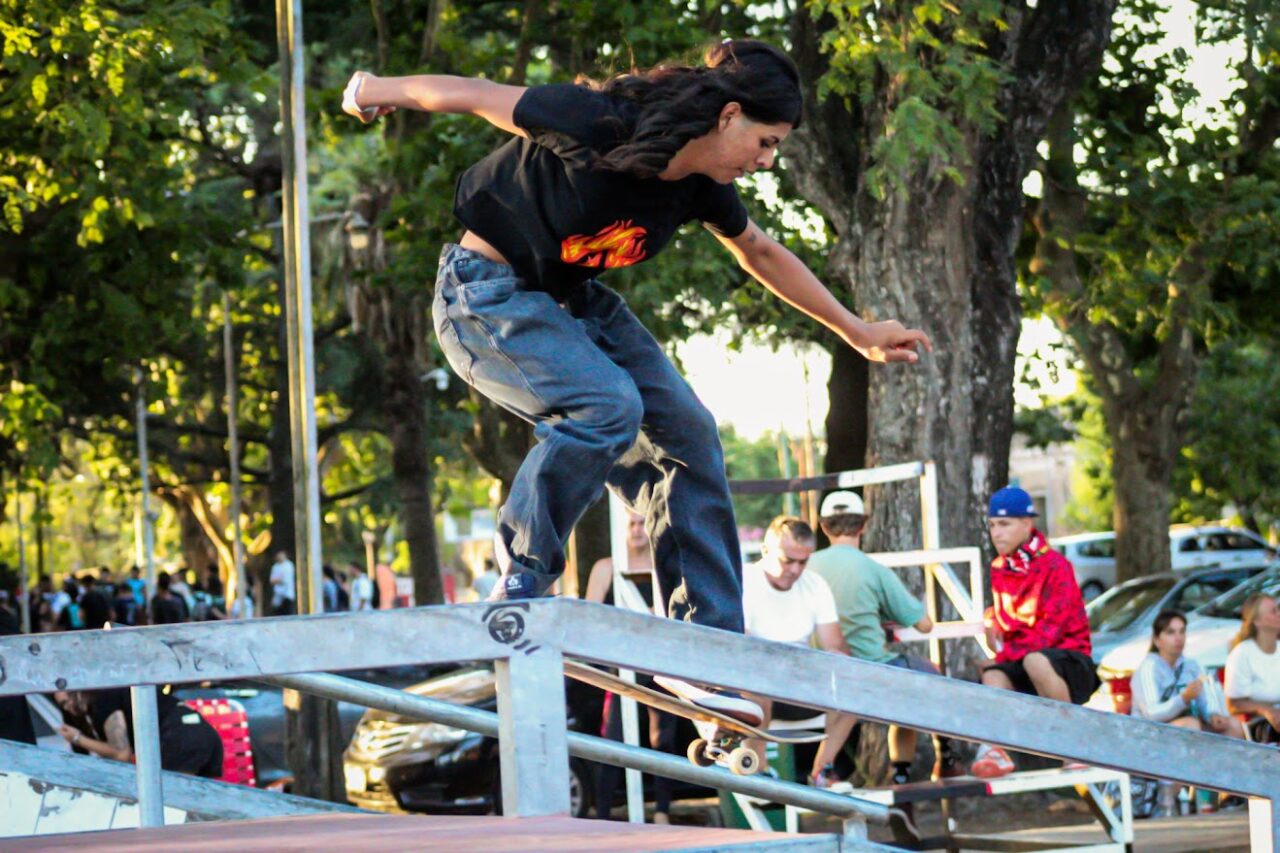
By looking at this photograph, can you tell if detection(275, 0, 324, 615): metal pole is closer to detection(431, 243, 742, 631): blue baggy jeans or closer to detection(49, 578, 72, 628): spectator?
detection(431, 243, 742, 631): blue baggy jeans

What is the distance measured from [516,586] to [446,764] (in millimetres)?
7476

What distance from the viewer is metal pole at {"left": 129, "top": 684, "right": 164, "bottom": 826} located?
3.06m

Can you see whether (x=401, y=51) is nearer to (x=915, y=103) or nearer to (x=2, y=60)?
(x=2, y=60)

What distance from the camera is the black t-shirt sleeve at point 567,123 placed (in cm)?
339

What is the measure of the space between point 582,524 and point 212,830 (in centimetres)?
1607

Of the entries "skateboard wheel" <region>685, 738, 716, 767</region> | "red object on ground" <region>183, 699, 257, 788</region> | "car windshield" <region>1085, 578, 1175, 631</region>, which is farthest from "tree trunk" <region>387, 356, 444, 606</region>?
"skateboard wheel" <region>685, 738, 716, 767</region>

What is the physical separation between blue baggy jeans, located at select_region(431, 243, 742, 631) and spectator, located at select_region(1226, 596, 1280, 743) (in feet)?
21.8

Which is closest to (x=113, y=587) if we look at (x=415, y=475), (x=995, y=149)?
(x=415, y=475)

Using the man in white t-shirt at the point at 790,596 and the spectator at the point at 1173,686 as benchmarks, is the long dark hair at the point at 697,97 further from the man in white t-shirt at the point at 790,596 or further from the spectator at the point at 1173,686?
the spectator at the point at 1173,686

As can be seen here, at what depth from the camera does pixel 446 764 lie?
34.4 feet

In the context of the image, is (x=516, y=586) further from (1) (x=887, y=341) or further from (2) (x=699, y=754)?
(1) (x=887, y=341)

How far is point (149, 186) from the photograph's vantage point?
15.5 metres

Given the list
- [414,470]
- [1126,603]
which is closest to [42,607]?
[414,470]

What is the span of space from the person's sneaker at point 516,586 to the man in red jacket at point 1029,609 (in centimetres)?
510
